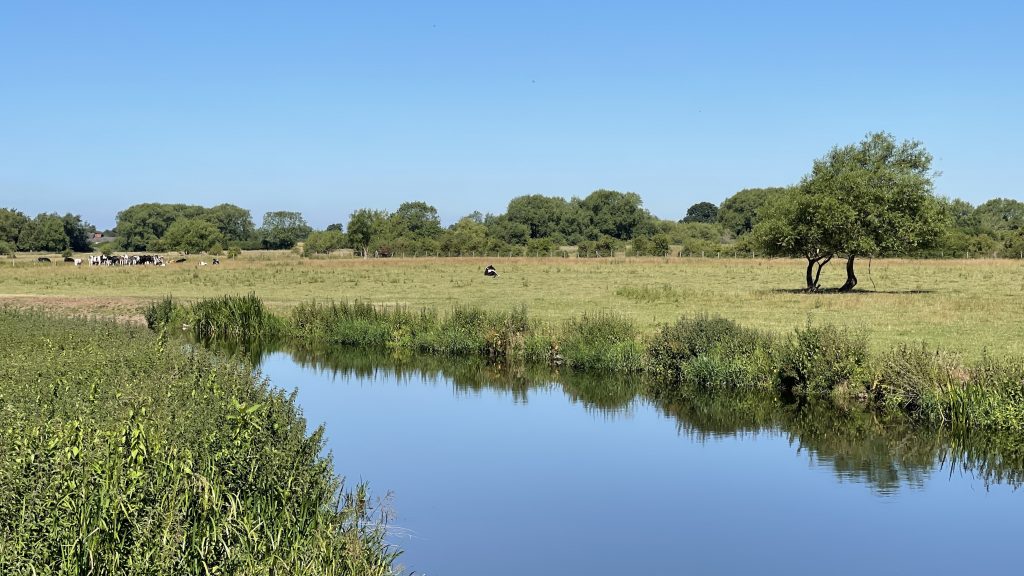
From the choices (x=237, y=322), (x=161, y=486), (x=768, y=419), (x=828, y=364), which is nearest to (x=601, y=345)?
(x=768, y=419)

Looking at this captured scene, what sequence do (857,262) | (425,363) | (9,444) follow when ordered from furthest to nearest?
(857,262) → (425,363) → (9,444)

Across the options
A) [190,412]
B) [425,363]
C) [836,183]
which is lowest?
[425,363]

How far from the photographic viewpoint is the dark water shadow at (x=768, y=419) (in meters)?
17.4

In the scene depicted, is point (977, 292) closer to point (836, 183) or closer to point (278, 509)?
point (836, 183)

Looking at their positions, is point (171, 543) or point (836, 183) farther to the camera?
point (836, 183)

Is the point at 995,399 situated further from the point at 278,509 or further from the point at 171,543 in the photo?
the point at 171,543

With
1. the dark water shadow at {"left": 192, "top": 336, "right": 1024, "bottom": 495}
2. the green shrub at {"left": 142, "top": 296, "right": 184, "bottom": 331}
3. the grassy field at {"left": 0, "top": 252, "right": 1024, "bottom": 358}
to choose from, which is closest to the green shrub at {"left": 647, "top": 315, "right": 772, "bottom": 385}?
the dark water shadow at {"left": 192, "top": 336, "right": 1024, "bottom": 495}

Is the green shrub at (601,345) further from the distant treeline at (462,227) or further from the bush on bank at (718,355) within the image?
the distant treeline at (462,227)

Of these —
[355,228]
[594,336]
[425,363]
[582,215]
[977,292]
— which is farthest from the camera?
[582,215]

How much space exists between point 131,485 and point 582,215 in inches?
6369

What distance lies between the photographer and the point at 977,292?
4528cm

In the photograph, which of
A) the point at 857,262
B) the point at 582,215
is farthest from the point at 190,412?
the point at 582,215

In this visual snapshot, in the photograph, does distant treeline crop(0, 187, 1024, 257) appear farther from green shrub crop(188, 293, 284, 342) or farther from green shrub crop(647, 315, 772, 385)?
green shrub crop(647, 315, 772, 385)

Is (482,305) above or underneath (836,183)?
underneath
